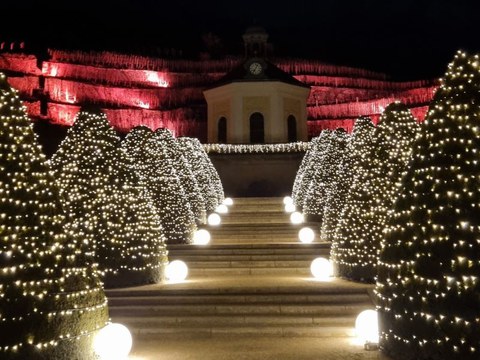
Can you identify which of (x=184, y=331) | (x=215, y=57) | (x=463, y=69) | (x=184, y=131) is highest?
(x=215, y=57)

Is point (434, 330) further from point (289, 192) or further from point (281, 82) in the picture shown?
point (281, 82)

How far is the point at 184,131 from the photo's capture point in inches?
1892

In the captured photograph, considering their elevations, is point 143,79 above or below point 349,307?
above

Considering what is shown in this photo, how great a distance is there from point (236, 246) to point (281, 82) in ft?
84.3

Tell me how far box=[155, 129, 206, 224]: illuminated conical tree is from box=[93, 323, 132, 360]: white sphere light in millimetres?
11603

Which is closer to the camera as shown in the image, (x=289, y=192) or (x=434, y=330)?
(x=434, y=330)

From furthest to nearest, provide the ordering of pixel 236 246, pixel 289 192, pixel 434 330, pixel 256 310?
pixel 289 192 → pixel 236 246 → pixel 256 310 → pixel 434 330

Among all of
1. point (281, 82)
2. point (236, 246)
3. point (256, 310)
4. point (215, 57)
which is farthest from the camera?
point (215, 57)

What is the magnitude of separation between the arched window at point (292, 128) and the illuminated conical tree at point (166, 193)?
24.1 meters

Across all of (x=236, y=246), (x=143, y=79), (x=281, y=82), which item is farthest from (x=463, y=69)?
(x=143, y=79)

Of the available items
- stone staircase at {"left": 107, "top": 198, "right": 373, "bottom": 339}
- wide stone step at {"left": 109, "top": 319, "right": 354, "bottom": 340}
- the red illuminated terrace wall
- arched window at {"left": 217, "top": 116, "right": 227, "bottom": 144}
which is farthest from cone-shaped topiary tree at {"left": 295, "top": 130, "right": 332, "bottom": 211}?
the red illuminated terrace wall

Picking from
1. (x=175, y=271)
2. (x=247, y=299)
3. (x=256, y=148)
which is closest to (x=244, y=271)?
(x=175, y=271)

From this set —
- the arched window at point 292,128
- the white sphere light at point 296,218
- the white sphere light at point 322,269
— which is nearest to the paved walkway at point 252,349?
the white sphere light at point 322,269

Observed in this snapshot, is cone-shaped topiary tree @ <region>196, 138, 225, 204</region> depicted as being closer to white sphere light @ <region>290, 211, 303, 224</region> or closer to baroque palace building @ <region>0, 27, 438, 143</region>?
white sphere light @ <region>290, 211, 303, 224</region>
